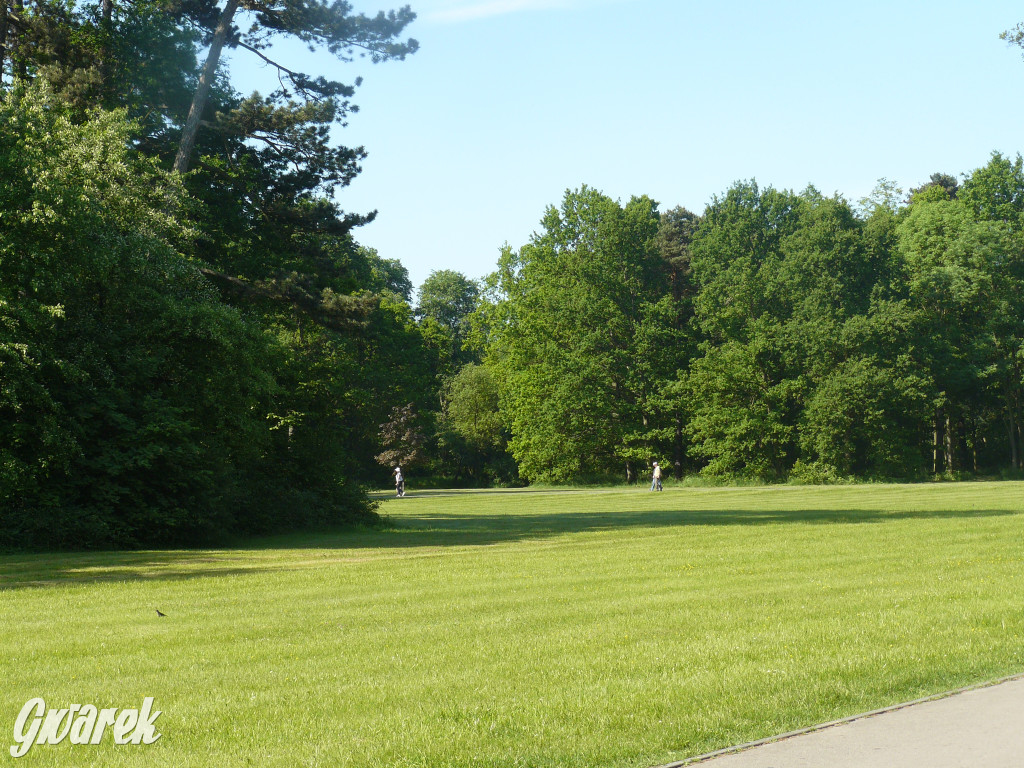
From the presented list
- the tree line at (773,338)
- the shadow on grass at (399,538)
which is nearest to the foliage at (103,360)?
the shadow on grass at (399,538)

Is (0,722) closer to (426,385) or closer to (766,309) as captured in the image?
(766,309)

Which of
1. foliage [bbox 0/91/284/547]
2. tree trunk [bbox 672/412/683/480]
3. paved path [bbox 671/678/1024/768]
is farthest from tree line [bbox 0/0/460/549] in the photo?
tree trunk [bbox 672/412/683/480]

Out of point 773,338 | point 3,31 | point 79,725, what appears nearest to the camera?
point 79,725

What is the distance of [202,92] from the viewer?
31359 mm

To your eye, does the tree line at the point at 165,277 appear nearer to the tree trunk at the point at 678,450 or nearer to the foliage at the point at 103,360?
the foliage at the point at 103,360

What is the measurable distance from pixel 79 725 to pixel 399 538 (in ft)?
60.4

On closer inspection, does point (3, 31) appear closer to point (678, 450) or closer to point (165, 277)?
point (165, 277)

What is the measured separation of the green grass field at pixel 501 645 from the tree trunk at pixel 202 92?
14.9m

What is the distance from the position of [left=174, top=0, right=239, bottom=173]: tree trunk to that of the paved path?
28.1 metres

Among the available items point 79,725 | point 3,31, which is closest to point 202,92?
point 3,31

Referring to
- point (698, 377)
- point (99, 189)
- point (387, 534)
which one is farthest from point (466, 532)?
point (698, 377)

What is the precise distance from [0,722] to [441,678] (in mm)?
3159

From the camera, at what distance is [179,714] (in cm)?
713

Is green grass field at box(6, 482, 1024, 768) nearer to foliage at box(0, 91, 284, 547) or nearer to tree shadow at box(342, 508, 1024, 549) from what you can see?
foliage at box(0, 91, 284, 547)
